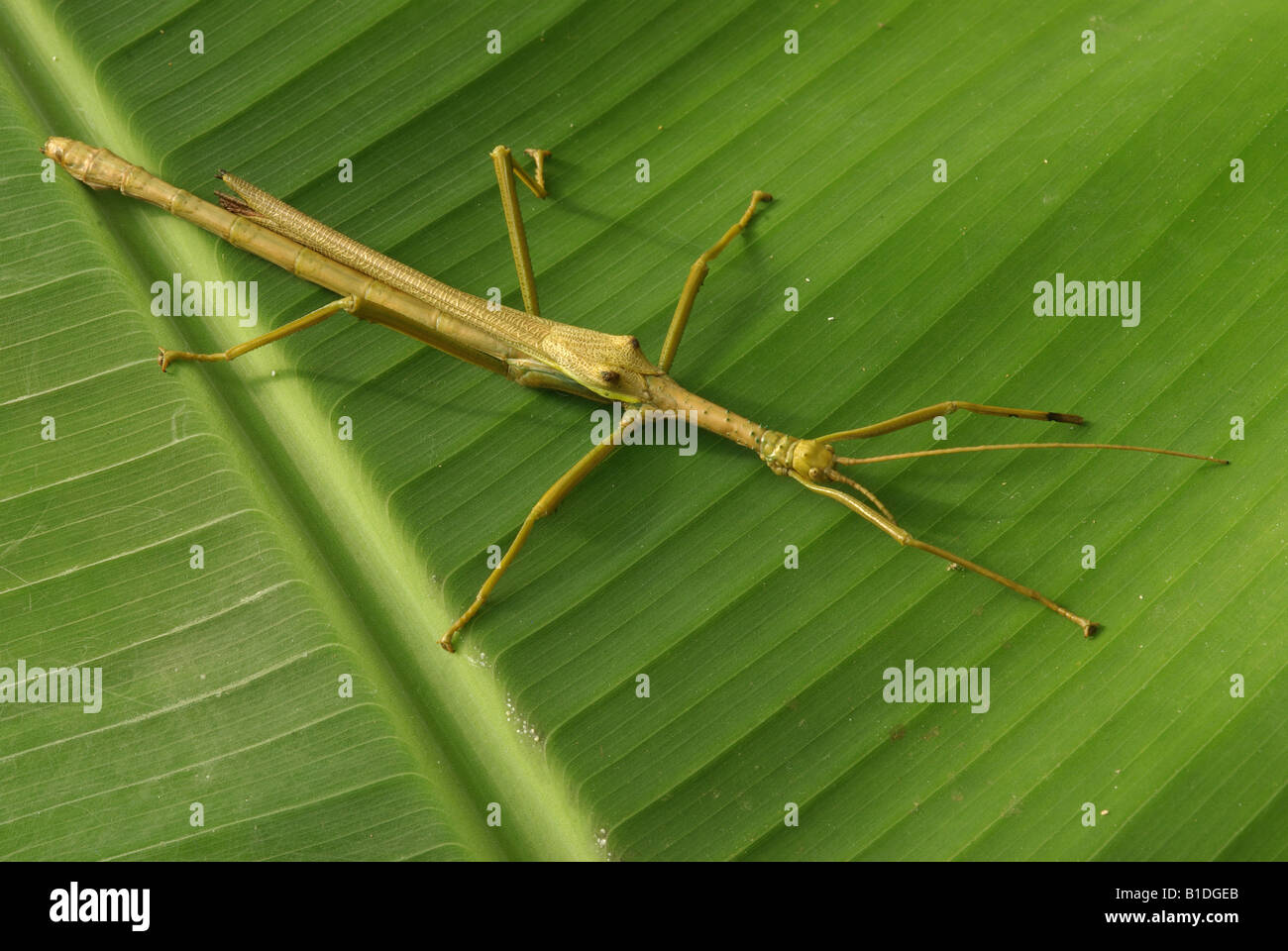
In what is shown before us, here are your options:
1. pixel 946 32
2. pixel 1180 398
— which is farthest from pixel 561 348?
pixel 1180 398

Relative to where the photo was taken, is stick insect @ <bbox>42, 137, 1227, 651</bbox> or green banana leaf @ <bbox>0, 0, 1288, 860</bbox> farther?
stick insect @ <bbox>42, 137, 1227, 651</bbox>

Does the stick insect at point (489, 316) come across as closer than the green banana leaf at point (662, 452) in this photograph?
No

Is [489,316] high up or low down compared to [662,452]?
up
